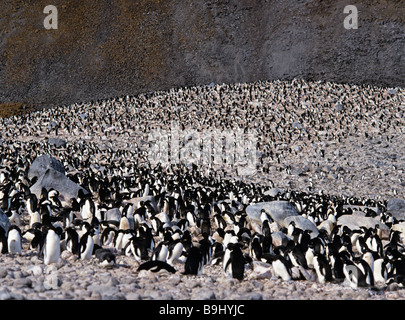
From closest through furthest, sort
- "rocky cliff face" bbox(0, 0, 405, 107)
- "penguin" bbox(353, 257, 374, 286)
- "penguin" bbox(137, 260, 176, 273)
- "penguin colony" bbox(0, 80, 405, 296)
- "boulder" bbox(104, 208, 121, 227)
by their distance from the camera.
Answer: "penguin" bbox(137, 260, 176, 273)
"penguin" bbox(353, 257, 374, 286)
"penguin colony" bbox(0, 80, 405, 296)
"boulder" bbox(104, 208, 121, 227)
"rocky cliff face" bbox(0, 0, 405, 107)

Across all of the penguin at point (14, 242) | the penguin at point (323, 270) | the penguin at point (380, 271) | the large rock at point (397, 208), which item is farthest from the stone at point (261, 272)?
the large rock at point (397, 208)

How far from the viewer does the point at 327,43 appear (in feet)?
161

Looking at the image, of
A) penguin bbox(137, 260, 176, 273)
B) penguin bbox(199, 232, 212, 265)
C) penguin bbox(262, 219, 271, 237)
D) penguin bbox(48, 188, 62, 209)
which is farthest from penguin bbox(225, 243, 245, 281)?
penguin bbox(48, 188, 62, 209)

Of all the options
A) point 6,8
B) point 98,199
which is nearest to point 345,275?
point 98,199

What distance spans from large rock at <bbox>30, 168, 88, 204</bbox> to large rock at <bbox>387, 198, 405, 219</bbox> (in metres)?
12.0

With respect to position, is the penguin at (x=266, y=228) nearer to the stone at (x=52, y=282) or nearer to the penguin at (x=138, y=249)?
the penguin at (x=138, y=249)

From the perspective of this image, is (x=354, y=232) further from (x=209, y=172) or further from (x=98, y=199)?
(x=209, y=172)

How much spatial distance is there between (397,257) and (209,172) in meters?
16.8

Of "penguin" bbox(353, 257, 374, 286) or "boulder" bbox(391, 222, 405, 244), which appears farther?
"boulder" bbox(391, 222, 405, 244)

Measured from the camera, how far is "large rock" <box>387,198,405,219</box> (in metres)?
18.6

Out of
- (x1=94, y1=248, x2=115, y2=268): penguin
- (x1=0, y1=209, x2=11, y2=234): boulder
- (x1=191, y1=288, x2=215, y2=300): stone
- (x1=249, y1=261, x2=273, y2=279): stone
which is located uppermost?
(x1=0, y1=209, x2=11, y2=234): boulder

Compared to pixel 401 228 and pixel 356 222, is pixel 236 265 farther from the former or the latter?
pixel 401 228

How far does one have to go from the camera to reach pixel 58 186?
583 inches

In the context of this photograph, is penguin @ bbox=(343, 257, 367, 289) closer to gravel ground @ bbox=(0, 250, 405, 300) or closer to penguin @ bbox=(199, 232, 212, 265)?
gravel ground @ bbox=(0, 250, 405, 300)
